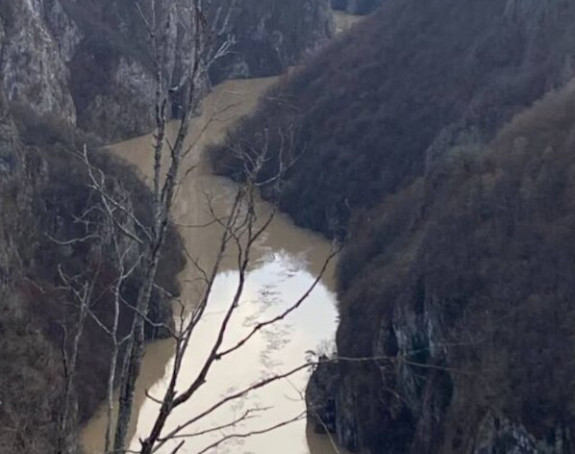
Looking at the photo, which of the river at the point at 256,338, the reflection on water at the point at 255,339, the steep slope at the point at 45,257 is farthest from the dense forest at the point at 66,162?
the reflection on water at the point at 255,339

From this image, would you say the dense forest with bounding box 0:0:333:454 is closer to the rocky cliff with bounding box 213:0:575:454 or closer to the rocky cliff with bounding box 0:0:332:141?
the rocky cliff with bounding box 0:0:332:141

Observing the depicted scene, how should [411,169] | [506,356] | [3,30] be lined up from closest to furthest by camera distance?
[506,356]
[411,169]
[3,30]

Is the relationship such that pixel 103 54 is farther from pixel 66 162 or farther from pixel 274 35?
pixel 66 162

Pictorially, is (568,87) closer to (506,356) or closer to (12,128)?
(506,356)

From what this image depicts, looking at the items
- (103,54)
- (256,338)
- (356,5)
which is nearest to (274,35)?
(103,54)

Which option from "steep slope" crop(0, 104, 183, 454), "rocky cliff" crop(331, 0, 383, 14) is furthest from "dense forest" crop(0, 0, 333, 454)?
"rocky cliff" crop(331, 0, 383, 14)

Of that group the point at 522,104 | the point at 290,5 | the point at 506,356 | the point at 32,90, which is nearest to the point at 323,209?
the point at 522,104
